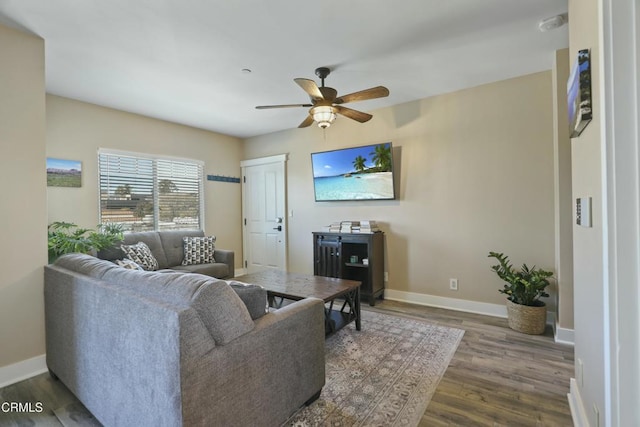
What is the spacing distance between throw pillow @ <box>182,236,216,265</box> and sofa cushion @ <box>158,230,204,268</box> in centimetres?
7

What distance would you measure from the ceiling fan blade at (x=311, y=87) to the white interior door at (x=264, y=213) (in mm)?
2486

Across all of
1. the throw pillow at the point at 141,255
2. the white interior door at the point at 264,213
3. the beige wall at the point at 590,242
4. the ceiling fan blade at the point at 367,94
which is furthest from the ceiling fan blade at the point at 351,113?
the throw pillow at the point at 141,255

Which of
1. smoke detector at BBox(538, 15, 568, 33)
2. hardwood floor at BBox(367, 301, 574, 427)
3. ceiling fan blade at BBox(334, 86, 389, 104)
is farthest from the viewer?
ceiling fan blade at BBox(334, 86, 389, 104)

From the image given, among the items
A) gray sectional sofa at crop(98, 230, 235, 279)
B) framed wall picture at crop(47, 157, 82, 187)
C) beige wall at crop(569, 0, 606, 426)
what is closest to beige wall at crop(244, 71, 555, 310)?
beige wall at crop(569, 0, 606, 426)

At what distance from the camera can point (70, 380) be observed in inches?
73.9

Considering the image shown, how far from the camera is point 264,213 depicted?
523 centimetres

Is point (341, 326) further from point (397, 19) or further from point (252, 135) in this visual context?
point (252, 135)

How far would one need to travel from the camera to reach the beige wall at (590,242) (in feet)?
3.89

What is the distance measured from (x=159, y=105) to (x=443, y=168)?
365 centimetres

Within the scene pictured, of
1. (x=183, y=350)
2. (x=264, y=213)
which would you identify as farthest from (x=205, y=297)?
(x=264, y=213)

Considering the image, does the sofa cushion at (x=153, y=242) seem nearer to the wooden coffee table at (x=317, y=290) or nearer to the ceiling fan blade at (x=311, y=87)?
the wooden coffee table at (x=317, y=290)

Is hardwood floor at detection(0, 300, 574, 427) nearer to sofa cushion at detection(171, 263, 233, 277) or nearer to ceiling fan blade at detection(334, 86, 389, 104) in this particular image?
sofa cushion at detection(171, 263, 233, 277)

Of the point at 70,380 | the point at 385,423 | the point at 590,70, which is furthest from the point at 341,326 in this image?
the point at 590,70

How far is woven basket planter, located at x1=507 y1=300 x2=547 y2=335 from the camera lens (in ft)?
9.02
